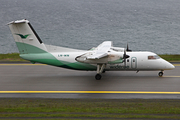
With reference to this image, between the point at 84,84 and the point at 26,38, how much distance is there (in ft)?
27.5

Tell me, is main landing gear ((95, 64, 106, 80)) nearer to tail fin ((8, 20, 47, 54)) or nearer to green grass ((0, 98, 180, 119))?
tail fin ((8, 20, 47, 54))

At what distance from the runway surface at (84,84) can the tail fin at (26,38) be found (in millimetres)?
3281

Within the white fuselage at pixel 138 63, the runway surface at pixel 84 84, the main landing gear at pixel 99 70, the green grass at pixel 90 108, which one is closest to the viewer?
the green grass at pixel 90 108

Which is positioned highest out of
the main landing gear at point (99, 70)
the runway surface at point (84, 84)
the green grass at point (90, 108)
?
the main landing gear at point (99, 70)

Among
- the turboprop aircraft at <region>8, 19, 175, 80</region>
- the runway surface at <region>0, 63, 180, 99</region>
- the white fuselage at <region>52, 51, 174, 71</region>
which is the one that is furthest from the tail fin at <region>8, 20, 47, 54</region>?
the runway surface at <region>0, 63, 180, 99</region>

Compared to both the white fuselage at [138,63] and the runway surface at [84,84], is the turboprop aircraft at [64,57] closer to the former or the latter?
the white fuselage at [138,63]

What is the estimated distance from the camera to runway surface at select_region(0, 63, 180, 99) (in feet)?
69.8

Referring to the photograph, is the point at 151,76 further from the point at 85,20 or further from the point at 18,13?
the point at 18,13

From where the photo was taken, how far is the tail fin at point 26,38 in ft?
Answer: 87.2

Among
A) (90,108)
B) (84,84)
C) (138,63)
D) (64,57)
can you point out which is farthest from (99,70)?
(90,108)

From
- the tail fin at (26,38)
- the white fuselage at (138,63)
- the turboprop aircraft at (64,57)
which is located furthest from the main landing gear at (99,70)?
the tail fin at (26,38)

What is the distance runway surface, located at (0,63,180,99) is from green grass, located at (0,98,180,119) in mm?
1772

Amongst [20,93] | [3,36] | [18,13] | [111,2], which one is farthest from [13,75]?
[111,2]

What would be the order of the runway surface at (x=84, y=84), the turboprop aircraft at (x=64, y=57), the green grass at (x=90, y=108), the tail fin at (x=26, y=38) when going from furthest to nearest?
the turboprop aircraft at (x=64, y=57)
the tail fin at (x=26, y=38)
the runway surface at (x=84, y=84)
the green grass at (x=90, y=108)
